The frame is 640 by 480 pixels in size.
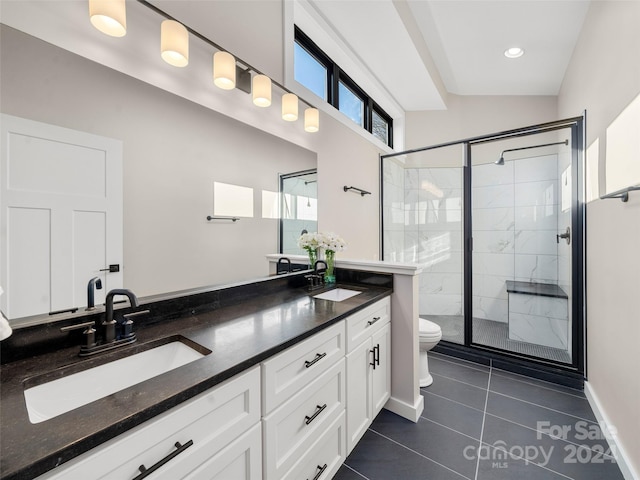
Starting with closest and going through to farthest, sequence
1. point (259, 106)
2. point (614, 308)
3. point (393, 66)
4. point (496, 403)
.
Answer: point (614, 308), point (259, 106), point (496, 403), point (393, 66)

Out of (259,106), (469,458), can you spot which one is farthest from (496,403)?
(259,106)

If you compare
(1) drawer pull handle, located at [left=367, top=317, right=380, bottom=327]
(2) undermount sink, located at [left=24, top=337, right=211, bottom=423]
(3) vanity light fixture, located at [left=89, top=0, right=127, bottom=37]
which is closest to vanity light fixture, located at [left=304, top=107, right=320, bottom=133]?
(3) vanity light fixture, located at [left=89, top=0, right=127, bottom=37]

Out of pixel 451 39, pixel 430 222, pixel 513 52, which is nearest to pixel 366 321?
pixel 430 222

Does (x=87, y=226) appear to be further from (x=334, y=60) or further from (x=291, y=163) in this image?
(x=334, y=60)

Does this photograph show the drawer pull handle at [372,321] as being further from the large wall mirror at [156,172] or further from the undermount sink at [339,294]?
the large wall mirror at [156,172]

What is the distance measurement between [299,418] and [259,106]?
5.61 ft

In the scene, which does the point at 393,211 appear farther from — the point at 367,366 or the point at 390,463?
the point at 390,463

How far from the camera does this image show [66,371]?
81 cm

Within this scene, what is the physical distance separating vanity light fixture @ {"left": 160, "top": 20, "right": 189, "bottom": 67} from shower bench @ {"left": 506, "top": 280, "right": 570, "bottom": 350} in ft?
11.1

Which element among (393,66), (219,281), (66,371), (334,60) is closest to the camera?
(66,371)

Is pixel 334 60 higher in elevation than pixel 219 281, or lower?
higher

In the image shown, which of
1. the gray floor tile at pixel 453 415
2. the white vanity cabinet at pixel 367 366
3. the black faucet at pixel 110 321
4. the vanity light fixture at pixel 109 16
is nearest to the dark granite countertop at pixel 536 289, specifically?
the gray floor tile at pixel 453 415

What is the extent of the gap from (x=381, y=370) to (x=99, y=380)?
4.81 feet

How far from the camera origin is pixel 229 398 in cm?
83
